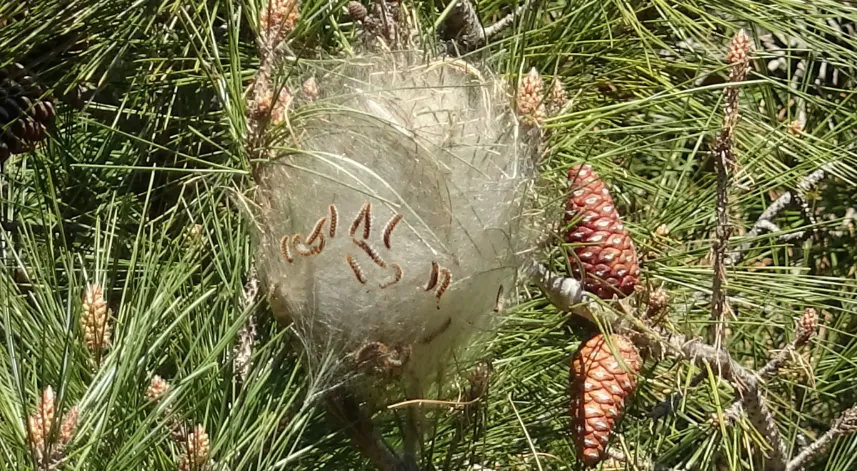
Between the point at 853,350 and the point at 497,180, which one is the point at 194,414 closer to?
the point at 497,180

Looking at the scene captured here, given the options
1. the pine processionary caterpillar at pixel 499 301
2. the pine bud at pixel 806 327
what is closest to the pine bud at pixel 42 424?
the pine processionary caterpillar at pixel 499 301

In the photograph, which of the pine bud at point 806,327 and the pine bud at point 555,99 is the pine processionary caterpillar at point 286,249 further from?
the pine bud at point 806,327

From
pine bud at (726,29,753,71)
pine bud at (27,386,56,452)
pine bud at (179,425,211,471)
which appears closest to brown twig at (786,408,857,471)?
pine bud at (726,29,753,71)

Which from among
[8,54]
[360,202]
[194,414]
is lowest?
[194,414]

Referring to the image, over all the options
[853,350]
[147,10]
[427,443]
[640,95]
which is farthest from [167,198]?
[853,350]

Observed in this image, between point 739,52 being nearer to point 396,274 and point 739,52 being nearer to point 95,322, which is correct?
point 396,274

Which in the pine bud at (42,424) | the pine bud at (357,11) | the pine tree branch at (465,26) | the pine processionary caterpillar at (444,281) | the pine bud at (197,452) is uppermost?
the pine bud at (357,11)
